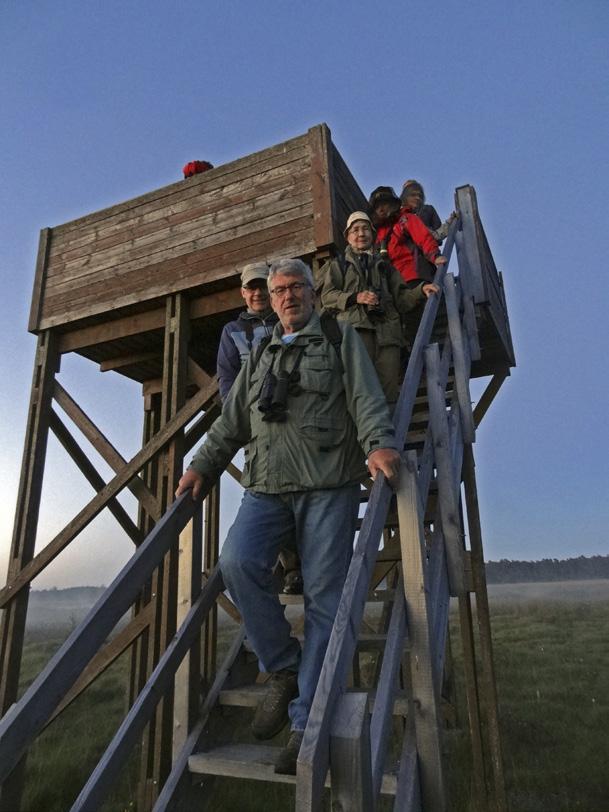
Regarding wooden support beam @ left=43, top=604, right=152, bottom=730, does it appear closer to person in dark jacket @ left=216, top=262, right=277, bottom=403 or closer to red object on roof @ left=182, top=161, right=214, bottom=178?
person in dark jacket @ left=216, top=262, right=277, bottom=403

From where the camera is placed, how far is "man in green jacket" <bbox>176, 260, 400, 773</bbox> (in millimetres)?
2420

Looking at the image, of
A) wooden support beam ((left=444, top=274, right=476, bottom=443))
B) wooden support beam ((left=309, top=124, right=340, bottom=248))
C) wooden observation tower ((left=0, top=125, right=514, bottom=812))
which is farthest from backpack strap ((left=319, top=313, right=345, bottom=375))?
wooden support beam ((left=309, top=124, right=340, bottom=248))

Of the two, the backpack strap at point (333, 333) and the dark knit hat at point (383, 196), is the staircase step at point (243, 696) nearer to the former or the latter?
the backpack strap at point (333, 333)

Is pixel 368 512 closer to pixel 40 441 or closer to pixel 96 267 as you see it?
pixel 40 441

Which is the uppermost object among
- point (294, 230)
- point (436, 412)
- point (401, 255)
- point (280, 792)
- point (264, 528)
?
point (294, 230)

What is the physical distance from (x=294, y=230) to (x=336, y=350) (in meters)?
3.56

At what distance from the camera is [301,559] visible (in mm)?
2570

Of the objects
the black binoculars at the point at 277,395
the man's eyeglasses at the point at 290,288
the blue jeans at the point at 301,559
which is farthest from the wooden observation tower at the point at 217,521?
the man's eyeglasses at the point at 290,288

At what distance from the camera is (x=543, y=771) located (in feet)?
22.0

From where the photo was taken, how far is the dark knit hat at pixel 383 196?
5.39 m

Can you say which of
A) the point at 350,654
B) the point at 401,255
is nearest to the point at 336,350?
the point at 350,654

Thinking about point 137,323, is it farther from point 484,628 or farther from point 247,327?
point 484,628

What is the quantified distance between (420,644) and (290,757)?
26.4 inches

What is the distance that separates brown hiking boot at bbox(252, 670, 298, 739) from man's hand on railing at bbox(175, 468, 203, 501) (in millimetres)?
995
